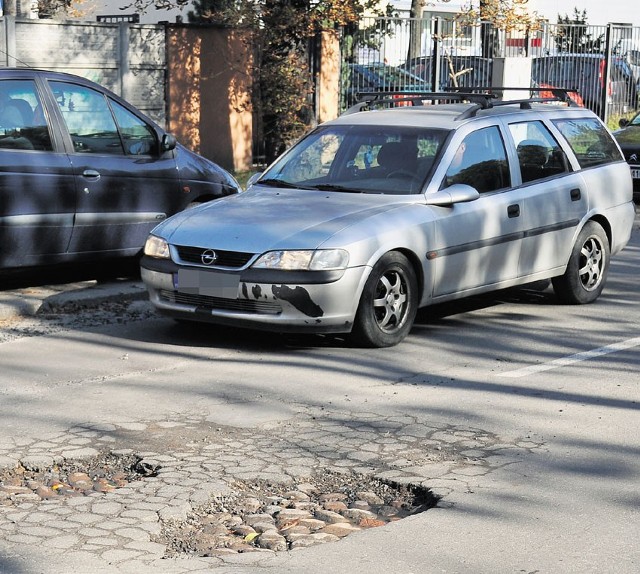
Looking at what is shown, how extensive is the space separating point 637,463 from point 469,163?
12.3ft

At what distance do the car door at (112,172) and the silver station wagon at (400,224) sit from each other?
4.26 ft

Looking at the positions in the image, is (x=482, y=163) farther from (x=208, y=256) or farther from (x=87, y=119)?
(x=87, y=119)

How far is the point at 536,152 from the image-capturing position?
983 centimetres

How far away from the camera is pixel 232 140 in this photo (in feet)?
67.6

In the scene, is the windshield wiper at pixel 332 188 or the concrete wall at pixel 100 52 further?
the concrete wall at pixel 100 52

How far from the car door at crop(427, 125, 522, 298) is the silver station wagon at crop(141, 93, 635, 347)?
0.5 inches

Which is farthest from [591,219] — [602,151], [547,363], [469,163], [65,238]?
[65,238]

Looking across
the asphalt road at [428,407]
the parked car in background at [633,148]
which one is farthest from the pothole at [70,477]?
the parked car in background at [633,148]

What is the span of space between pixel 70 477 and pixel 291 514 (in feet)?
3.69

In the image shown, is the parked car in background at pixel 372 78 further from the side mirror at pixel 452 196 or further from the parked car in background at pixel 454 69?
the side mirror at pixel 452 196

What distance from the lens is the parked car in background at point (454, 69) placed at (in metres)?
22.9

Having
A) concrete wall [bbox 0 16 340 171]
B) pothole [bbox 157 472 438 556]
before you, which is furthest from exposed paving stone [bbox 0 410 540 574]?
concrete wall [bbox 0 16 340 171]

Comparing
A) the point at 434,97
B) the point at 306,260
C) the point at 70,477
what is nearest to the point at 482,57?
the point at 434,97

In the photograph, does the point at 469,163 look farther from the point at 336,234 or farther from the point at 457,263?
the point at 336,234
